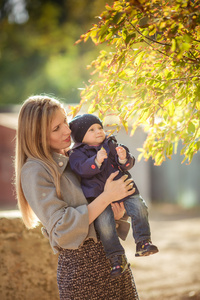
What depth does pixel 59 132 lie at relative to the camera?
2.70 metres

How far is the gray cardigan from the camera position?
2.45 m

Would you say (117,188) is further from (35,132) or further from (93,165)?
(35,132)

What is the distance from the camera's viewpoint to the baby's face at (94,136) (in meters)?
2.81

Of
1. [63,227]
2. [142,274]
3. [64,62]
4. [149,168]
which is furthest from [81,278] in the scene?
[64,62]

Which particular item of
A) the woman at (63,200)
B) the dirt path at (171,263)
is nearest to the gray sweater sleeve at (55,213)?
the woman at (63,200)

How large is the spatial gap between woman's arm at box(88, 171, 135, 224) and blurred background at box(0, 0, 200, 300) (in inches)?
34.0

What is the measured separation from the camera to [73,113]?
117 inches

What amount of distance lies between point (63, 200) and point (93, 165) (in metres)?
0.27

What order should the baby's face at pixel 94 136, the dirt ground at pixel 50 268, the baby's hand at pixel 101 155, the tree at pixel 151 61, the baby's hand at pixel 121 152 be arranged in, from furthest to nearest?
the dirt ground at pixel 50 268 < the baby's face at pixel 94 136 < the baby's hand at pixel 121 152 < the baby's hand at pixel 101 155 < the tree at pixel 151 61

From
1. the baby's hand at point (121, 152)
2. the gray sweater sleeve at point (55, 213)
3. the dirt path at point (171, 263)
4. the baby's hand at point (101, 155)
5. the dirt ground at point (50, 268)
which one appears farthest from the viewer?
the dirt path at point (171, 263)

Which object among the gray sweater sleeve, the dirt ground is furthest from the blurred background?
the gray sweater sleeve

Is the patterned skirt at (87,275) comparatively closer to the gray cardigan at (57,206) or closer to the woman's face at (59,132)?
the gray cardigan at (57,206)

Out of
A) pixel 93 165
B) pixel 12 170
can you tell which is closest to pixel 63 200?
pixel 93 165

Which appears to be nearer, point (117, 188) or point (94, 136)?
point (117, 188)
